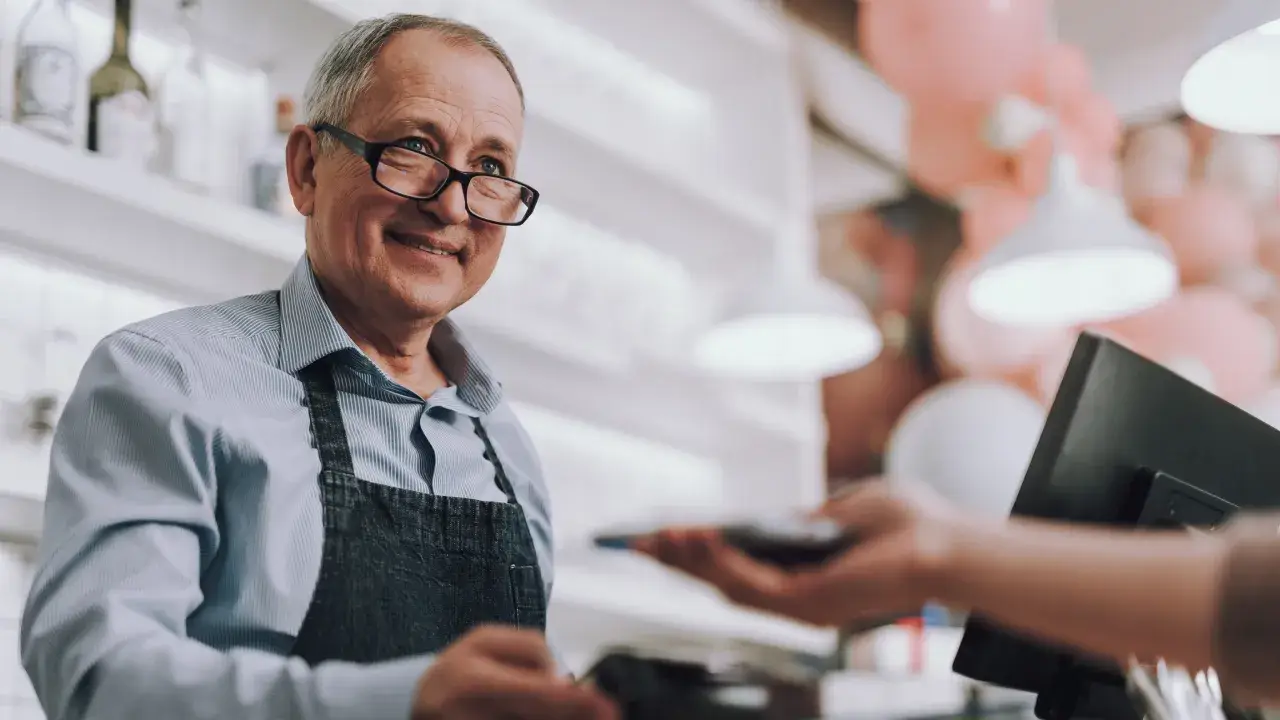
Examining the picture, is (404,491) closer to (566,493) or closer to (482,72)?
(482,72)

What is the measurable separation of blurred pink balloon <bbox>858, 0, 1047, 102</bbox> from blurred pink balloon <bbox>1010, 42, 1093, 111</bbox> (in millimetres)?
35

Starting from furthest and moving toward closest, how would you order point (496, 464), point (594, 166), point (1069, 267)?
point (594, 166)
point (1069, 267)
point (496, 464)

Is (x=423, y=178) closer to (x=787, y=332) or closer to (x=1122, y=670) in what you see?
(x=1122, y=670)

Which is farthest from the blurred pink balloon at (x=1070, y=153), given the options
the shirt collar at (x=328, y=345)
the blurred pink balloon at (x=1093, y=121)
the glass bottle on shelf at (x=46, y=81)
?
the glass bottle on shelf at (x=46, y=81)

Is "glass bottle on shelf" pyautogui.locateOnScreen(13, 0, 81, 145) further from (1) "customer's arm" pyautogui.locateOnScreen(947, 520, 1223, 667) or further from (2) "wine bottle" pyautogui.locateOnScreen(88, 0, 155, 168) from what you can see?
(1) "customer's arm" pyautogui.locateOnScreen(947, 520, 1223, 667)

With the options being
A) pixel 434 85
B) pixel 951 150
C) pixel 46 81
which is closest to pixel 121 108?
pixel 46 81

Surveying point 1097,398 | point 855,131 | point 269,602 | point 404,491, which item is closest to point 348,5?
point 404,491

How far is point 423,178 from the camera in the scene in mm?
1481

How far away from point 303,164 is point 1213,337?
2495 millimetres

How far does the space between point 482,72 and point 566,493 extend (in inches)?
62.5

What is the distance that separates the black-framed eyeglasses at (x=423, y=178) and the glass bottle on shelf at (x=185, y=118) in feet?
2.43

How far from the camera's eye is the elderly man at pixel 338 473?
3.01 ft

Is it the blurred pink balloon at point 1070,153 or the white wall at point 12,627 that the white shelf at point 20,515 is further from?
the blurred pink balloon at point 1070,153

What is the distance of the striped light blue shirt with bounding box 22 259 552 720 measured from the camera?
918 millimetres
